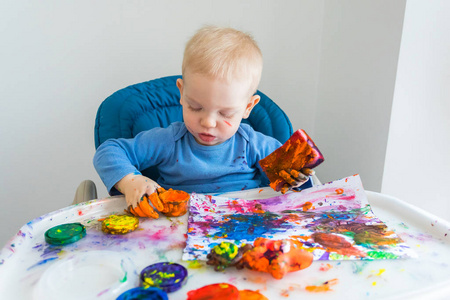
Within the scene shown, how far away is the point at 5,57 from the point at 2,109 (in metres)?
0.18

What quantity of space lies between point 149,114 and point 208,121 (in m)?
0.32

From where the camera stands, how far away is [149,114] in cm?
105

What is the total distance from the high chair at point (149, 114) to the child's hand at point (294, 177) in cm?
31

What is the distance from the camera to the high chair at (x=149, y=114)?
99 cm

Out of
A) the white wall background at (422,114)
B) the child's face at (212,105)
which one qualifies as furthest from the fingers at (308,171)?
the white wall background at (422,114)

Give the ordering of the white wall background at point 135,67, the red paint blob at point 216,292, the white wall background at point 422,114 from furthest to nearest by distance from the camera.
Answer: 1. the white wall background at point 135,67
2. the white wall background at point 422,114
3. the red paint blob at point 216,292

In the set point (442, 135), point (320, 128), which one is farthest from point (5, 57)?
point (442, 135)

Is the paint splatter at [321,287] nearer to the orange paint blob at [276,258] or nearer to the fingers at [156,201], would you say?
the orange paint blob at [276,258]

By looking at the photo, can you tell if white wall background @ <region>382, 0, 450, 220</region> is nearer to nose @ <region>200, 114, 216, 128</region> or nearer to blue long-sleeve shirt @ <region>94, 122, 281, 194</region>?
blue long-sleeve shirt @ <region>94, 122, 281, 194</region>

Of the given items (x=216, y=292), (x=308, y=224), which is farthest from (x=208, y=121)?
(x=216, y=292)

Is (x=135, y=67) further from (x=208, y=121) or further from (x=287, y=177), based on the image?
Result: (x=287, y=177)

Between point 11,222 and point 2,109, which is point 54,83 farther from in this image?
point 11,222

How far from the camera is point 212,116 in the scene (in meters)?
0.79

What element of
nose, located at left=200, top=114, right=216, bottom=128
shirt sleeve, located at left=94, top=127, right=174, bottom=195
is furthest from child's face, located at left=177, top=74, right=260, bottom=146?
shirt sleeve, located at left=94, top=127, right=174, bottom=195
